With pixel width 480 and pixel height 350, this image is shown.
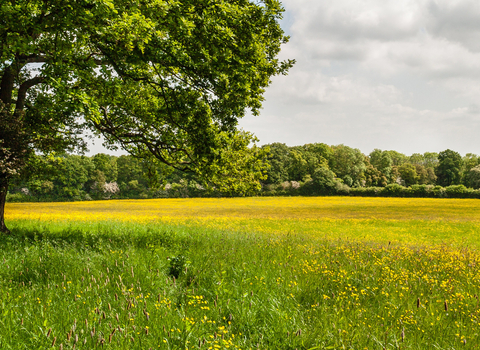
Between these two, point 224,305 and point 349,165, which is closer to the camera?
point 224,305

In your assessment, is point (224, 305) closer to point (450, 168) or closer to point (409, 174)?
point (409, 174)

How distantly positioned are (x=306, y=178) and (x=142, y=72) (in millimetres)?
81557

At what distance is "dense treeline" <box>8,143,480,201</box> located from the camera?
6881cm

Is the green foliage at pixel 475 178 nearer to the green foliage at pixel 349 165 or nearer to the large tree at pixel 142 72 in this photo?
the green foliage at pixel 349 165

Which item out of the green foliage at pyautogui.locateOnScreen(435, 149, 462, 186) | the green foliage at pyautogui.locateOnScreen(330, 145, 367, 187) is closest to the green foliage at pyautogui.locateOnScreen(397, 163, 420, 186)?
the green foliage at pyautogui.locateOnScreen(435, 149, 462, 186)

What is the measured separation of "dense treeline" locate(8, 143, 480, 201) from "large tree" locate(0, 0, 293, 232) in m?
39.3

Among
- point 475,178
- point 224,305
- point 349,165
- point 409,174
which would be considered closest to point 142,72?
point 224,305

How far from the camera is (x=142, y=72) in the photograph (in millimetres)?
10617

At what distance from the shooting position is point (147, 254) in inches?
268

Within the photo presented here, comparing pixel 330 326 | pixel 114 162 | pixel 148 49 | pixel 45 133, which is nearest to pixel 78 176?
pixel 114 162

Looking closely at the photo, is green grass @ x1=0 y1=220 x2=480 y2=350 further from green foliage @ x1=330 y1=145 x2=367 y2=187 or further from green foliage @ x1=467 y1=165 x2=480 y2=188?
green foliage @ x1=467 y1=165 x2=480 y2=188

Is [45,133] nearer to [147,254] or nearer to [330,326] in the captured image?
[147,254]

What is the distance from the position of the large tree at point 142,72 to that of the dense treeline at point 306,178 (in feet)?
129

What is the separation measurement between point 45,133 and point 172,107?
5.54m
